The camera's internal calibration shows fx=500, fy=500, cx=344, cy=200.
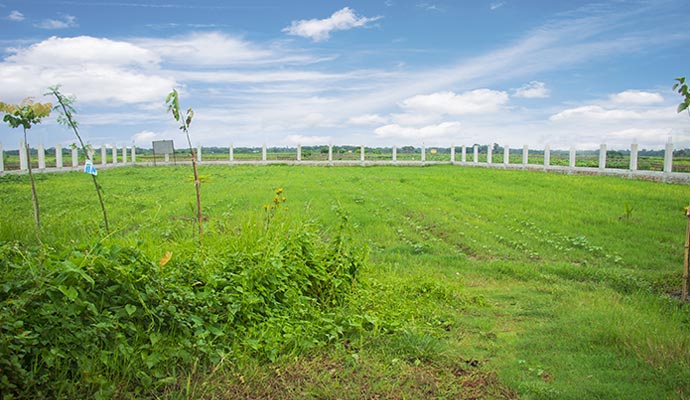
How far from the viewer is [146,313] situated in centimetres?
299

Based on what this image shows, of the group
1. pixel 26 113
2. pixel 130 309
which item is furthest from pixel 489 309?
pixel 26 113

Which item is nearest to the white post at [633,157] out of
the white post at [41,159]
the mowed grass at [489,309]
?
the mowed grass at [489,309]

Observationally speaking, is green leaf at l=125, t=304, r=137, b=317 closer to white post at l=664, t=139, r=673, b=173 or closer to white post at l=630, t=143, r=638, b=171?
white post at l=664, t=139, r=673, b=173

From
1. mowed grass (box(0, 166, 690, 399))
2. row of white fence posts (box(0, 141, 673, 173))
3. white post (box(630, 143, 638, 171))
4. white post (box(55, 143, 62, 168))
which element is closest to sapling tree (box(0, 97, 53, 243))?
mowed grass (box(0, 166, 690, 399))

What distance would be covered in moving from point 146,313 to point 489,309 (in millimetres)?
3067

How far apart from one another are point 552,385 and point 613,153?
2440 cm

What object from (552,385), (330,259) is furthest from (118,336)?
(552,385)

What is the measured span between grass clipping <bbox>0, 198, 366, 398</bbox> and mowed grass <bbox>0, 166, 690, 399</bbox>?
0.17 m

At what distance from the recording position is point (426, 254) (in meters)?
6.88

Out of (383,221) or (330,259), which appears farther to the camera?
(383,221)

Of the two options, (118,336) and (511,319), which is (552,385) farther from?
(118,336)

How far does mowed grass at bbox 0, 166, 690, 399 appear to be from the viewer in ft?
10.2

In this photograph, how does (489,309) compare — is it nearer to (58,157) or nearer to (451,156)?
(58,157)

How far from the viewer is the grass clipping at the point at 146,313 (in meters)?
2.63
